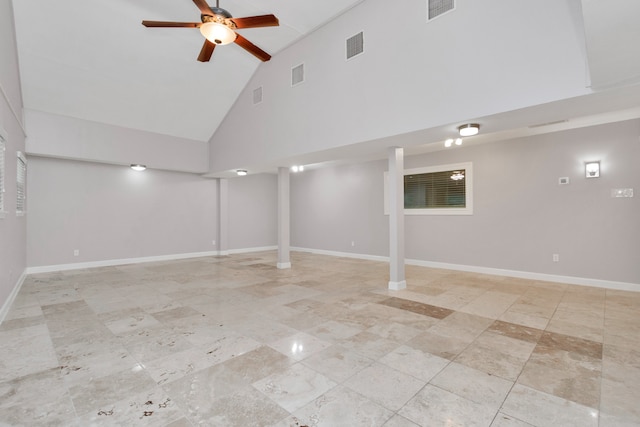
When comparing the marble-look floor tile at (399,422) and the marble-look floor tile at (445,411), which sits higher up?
the marble-look floor tile at (399,422)

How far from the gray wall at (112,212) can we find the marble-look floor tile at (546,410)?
27.9 feet

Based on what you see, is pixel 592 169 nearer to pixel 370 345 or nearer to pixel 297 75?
pixel 370 345

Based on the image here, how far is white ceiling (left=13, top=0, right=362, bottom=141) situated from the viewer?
4703mm

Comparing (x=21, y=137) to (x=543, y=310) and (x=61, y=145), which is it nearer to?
(x=61, y=145)

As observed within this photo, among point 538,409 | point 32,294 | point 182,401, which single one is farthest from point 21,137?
point 538,409

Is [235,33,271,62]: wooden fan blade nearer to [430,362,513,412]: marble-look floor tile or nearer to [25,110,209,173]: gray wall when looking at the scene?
[430,362,513,412]: marble-look floor tile

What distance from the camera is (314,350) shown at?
2.84m

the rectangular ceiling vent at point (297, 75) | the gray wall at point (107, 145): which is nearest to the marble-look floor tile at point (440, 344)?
the rectangular ceiling vent at point (297, 75)

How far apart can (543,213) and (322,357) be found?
546 cm

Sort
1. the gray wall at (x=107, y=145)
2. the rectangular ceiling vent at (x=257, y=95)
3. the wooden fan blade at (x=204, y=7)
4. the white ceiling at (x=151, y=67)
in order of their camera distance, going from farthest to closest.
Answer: the rectangular ceiling vent at (x=257, y=95) < the gray wall at (x=107, y=145) < the white ceiling at (x=151, y=67) < the wooden fan blade at (x=204, y=7)

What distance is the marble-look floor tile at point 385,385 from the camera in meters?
2.09

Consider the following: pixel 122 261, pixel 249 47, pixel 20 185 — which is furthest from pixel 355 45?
pixel 122 261

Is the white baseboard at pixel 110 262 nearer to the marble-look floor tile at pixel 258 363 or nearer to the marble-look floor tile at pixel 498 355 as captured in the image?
the marble-look floor tile at pixel 258 363

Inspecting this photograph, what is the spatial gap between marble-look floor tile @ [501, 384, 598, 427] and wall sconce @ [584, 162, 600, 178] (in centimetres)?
489
